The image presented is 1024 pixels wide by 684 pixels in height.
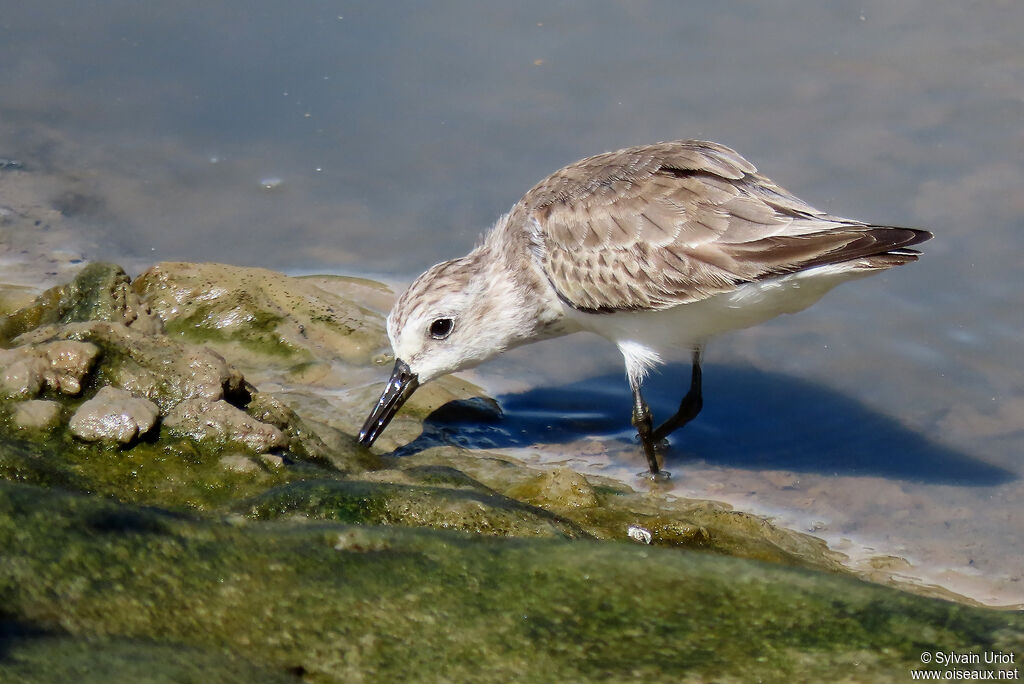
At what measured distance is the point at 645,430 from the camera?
20.9 feet

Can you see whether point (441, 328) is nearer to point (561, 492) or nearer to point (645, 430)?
point (645, 430)

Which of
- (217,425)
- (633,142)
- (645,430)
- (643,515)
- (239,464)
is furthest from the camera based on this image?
(633,142)

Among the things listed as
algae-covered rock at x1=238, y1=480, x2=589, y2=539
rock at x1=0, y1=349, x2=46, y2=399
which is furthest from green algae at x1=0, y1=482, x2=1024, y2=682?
rock at x1=0, y1=349, x2=46, y2=399

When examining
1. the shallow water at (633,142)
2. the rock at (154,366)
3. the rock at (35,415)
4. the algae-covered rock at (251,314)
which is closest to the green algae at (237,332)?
the algae-covered rock at (251,314)

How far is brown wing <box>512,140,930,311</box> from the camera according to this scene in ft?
18.6

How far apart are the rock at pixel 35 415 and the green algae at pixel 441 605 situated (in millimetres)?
1106

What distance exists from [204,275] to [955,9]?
6647 mm

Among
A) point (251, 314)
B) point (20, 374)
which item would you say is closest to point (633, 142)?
point (251, 314)

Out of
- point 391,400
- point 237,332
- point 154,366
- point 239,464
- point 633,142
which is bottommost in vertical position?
point 391,400

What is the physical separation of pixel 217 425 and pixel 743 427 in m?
3.53

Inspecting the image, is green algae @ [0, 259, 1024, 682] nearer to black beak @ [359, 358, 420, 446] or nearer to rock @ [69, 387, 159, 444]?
rock @ [69, 387, 159, 444]

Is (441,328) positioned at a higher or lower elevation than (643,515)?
higher

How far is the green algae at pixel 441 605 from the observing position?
2.68 meters

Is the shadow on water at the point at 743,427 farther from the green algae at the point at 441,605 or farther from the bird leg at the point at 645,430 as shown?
the green algae at the point at 441,605
